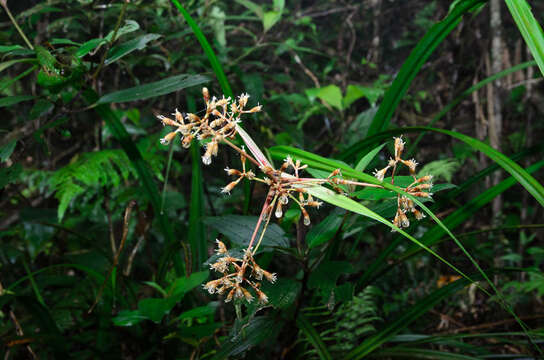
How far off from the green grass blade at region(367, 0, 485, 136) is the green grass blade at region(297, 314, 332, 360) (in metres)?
0.47

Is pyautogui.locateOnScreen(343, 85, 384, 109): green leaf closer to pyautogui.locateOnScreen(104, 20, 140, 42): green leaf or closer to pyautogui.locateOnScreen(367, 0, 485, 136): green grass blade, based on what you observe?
pyautogui.locateOnScreen(367, 0, 485, 136): green grass blade

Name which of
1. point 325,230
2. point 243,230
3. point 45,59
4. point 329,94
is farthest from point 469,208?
point 45,59

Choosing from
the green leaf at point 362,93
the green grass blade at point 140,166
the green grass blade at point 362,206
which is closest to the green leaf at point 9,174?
the green grass blade at point 140,166

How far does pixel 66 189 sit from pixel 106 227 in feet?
0.92

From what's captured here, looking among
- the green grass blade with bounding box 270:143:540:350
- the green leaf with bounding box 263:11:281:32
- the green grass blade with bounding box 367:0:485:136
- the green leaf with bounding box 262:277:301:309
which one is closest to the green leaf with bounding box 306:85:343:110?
the green leaf with bounding box 263:11:281:32

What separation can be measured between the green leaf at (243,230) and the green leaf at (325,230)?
53 millimetres

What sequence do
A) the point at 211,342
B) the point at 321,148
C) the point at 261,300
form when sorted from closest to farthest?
1. the point at 261,300
2. the point at 211,342
3. the point at 321,148

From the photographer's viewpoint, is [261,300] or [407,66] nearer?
[261,300]

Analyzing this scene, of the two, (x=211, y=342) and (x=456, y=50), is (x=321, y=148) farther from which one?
(x=211, y=342)

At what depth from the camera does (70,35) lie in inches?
58.4

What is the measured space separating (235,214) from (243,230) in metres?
0.14

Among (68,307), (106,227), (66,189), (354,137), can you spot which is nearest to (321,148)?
(354,137)

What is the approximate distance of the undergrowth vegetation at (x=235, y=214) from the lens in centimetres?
54

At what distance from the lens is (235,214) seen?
0.78 m
